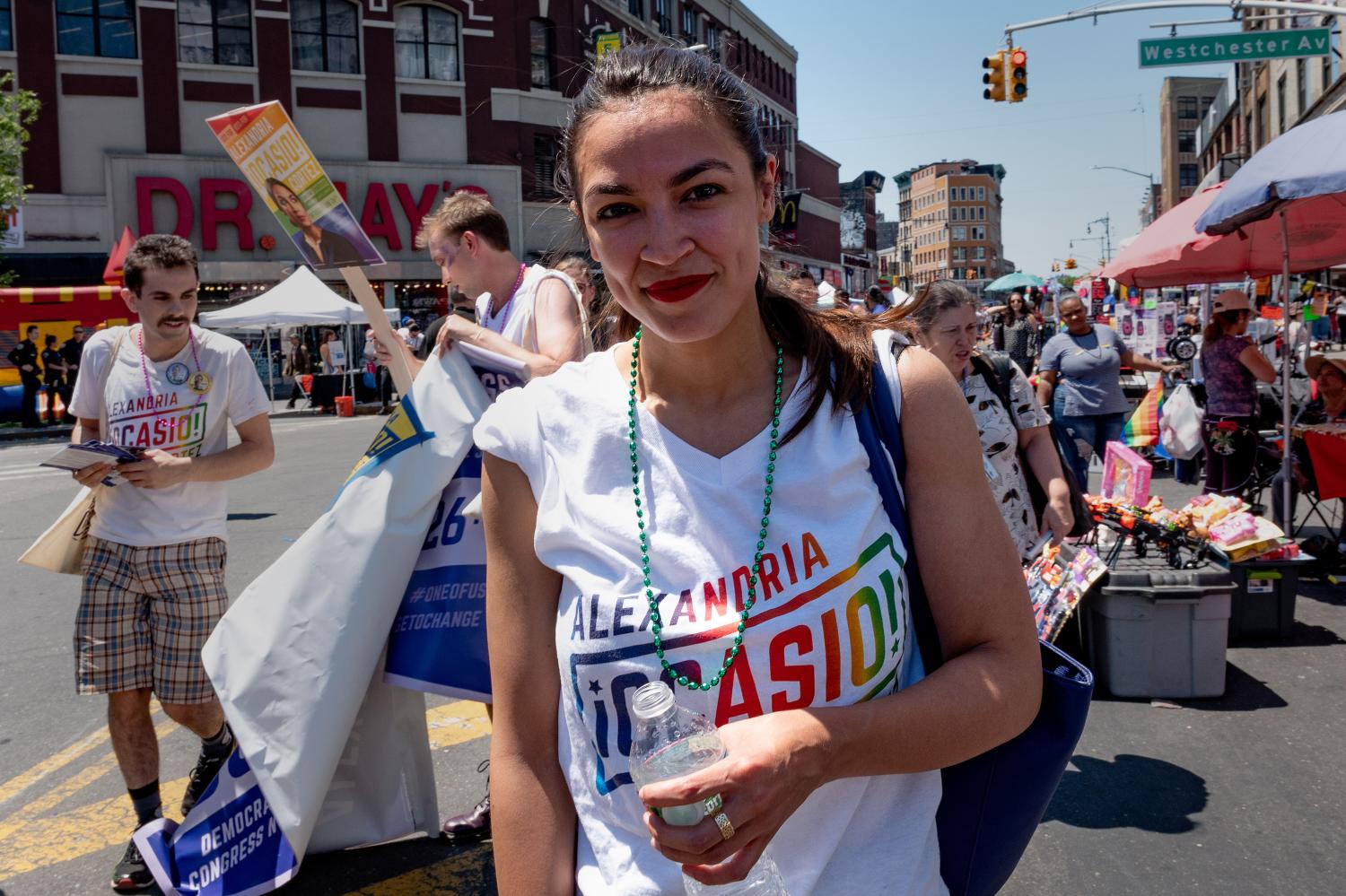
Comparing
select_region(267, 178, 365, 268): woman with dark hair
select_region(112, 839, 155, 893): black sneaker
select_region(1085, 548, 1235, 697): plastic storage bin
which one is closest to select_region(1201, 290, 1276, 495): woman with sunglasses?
select_region(1085, 548, 1235, 697): plastic storage bin

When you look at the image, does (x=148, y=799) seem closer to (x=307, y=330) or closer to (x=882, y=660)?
(x=882, y=660)

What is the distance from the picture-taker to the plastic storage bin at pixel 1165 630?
5180 mm

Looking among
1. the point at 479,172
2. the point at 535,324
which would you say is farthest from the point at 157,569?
the point at 479,172

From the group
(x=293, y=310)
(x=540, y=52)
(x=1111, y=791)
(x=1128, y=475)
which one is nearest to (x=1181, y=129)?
(x=540, y=52)

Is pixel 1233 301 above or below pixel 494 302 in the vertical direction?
above

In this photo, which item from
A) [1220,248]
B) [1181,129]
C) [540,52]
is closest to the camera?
[1220,248]

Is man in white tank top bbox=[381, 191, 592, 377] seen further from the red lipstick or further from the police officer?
the police officer

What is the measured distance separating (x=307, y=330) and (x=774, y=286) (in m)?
32.1

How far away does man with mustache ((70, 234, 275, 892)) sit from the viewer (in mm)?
3754

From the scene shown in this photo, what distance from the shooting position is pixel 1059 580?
518cm

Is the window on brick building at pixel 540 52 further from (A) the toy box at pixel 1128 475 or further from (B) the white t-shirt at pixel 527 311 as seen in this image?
(B) the white t-shirt at pixel 527 311

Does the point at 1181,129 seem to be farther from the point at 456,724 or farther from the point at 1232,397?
the point at 456,724

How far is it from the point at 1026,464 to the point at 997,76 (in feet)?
59.6

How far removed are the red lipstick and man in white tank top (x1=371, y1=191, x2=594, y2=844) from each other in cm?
188
